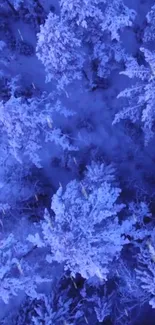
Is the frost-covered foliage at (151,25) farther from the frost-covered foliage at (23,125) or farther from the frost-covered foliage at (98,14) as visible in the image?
the frost-covered foliage at (23,125)

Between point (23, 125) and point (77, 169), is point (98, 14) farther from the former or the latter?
point (77, 169)

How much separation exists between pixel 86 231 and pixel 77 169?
566 centimetres

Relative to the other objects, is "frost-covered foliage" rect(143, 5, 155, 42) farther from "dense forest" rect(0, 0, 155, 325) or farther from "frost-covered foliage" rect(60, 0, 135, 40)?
"frost-covered foliage" rect(60, 0, 135, 40)

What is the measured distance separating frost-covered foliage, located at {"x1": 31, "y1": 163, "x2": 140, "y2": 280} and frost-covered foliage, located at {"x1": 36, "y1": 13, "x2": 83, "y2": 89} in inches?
225

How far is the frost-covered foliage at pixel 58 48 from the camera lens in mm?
12172

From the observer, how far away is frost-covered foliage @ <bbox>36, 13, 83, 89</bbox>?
12.2 meters

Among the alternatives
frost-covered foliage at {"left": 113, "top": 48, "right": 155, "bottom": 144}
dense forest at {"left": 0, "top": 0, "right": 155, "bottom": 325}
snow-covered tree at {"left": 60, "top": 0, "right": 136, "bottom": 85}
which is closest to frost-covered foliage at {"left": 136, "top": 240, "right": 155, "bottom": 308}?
dense forest at {"left": 0, "top": 0, "right": 155, "bottom": 325}

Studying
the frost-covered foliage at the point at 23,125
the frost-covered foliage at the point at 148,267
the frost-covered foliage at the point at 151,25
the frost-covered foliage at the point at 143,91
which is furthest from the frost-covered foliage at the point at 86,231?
the frost-covered foliage at the point at 151,25

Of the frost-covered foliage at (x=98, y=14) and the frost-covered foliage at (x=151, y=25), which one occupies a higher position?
the frost-covered foliage at (x=98, y=14)

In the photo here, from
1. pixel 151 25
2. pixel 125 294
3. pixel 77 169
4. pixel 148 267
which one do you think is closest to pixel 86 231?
pixel 148 267

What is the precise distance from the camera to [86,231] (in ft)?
37.8

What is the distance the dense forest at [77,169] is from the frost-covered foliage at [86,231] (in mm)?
41

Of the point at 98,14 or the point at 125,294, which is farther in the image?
the point at 125,294

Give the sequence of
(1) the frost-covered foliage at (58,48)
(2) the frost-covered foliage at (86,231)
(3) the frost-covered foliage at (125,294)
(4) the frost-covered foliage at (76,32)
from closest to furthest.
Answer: (2) the frost-covered foliage at (86,231)
(1) the frost-covered foliage at (58,48)
(4) the frost-covered foliage at (76,32)
(3) the frost-covered foliage at (125,294)
